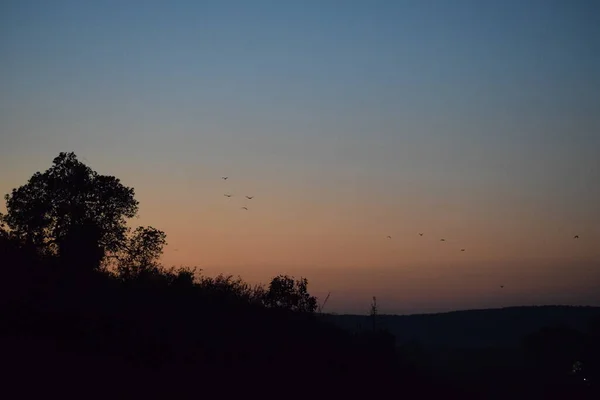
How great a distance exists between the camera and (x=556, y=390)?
70.3m

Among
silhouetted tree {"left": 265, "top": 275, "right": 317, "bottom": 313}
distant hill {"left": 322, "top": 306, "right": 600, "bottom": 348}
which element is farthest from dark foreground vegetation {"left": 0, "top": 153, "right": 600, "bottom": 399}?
distant hill {"left": 322, "top": 306, "right": 600, "bottom": 348}

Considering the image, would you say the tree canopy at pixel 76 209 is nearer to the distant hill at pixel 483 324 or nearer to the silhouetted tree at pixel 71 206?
the silhouetted tree at pixel 71 206

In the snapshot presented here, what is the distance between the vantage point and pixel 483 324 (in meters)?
144

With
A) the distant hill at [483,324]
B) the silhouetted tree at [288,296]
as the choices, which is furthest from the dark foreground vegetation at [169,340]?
the distant hill at [483,324]

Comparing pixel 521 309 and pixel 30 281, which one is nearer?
pixel 30 281

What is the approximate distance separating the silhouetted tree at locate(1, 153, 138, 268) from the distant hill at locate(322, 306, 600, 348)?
9969 cm

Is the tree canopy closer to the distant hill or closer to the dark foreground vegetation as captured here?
the dark foreground vegetation

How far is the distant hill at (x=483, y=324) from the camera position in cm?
13488

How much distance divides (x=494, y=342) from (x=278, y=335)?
118026mm

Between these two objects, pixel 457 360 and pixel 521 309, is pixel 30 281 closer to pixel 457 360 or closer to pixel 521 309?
pixel 457 360

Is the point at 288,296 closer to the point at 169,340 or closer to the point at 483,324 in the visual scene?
the point at 169,340

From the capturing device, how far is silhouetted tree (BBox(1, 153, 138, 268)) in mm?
39375

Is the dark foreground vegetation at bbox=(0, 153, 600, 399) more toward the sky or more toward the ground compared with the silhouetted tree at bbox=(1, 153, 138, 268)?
more toward the ground

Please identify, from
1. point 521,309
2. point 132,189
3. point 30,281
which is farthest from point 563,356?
point 30,281
